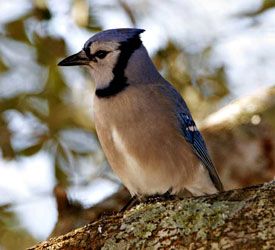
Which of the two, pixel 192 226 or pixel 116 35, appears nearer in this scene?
pixel 192 226

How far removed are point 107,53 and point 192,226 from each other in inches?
81.9

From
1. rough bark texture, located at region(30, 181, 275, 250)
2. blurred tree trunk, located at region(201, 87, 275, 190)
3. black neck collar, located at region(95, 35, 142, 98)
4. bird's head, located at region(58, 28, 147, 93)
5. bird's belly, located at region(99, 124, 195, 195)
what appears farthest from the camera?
blurred tree trunk, located at region(201, 87, 275, 190)

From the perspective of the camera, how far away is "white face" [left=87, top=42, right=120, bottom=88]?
14.8ft

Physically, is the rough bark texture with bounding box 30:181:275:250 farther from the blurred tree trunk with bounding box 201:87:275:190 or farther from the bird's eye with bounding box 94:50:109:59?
the blurred tree trunk with bounding box 201:87:275:190

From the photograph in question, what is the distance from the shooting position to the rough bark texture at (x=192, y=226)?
2.55 metres

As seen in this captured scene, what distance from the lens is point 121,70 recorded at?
14.8ft

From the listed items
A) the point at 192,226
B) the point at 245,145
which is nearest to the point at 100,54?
the point at 245,145

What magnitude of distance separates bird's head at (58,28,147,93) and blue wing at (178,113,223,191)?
479 millimetres

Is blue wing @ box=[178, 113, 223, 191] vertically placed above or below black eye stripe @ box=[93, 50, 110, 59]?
below

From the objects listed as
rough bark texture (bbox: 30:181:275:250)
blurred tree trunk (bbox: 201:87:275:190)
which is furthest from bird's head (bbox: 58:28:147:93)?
rough bark texture (bbox: 30:181:275:250)

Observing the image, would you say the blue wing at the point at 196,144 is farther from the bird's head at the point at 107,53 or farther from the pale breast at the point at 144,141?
the bird's head at the point at 107,53

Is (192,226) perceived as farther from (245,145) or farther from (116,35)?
(245,145)

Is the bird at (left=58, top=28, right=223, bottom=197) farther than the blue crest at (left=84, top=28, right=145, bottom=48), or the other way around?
the blue crest at (left=84, top=28, right=145, bottom=48)

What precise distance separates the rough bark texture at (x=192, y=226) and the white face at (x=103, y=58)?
1684 millimetres
